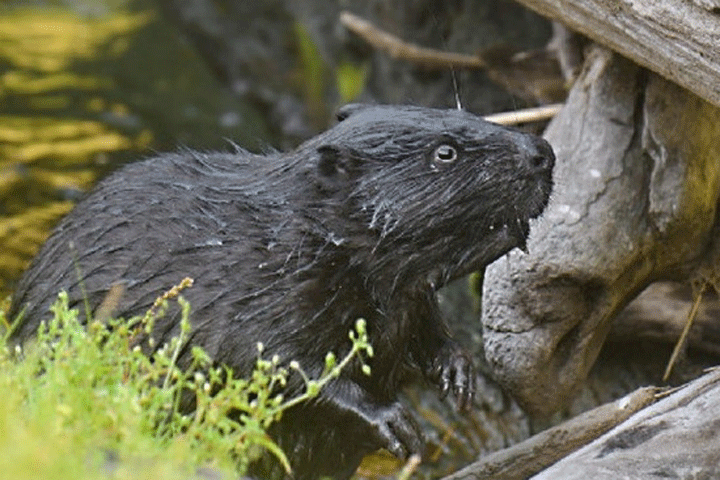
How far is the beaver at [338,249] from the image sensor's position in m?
5.37

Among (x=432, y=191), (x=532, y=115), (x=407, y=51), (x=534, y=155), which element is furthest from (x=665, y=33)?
(x=407, y=51)

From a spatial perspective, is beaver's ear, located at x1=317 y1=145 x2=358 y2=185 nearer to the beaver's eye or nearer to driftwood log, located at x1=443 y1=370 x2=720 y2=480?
the beaver's eye

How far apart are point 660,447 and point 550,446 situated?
87 cm

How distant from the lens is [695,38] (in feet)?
18.4

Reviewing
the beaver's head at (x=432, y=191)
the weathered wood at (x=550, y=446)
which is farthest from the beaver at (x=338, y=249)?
the weathered wood at (x=550, y=446)

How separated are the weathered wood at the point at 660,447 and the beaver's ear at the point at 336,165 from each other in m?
1.31

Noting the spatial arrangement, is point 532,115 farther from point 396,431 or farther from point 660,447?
point 660,447

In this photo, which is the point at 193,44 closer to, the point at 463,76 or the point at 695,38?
the point at 463,76

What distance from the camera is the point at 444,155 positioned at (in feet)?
17.7

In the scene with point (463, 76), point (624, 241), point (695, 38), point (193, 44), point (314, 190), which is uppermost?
point (695, 38)

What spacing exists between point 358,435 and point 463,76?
4319mm

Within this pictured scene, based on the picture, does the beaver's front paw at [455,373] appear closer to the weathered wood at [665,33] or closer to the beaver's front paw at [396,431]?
the beaver's front paw at [396,431]

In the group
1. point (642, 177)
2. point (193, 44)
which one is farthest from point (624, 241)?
point (193, 44)

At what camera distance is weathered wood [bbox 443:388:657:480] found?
18.8 ft
